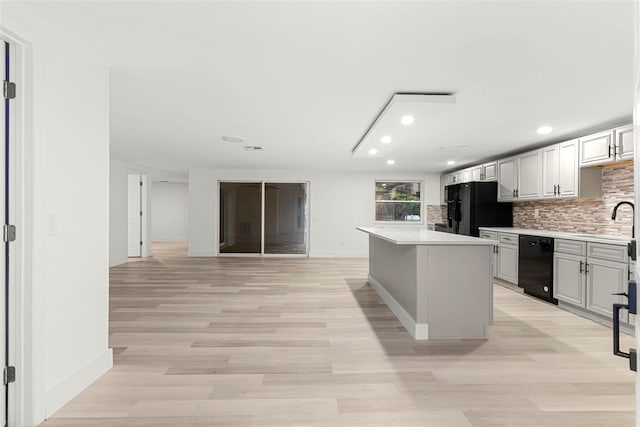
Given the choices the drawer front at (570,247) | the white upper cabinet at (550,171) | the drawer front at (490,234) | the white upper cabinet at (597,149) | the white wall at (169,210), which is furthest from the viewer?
the white wall at (169,210)

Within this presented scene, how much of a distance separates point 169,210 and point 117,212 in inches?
195

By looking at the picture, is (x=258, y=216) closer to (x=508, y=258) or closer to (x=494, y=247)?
(x=494, y=247)

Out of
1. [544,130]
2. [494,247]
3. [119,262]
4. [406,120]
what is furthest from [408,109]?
[119,262]

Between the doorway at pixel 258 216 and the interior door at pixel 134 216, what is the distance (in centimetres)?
194

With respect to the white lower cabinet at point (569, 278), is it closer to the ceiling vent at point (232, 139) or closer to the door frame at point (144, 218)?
the ceiling vent at point (232, 139)

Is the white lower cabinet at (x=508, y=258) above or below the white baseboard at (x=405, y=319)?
above

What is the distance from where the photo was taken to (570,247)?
12.9 feet

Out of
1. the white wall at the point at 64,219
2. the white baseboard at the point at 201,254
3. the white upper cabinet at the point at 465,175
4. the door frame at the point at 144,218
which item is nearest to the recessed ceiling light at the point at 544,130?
the white upper cabinet at the point at 465,175

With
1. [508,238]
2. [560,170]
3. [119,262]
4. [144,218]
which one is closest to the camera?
[560,170]

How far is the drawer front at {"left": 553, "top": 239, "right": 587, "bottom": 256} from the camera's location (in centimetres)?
376

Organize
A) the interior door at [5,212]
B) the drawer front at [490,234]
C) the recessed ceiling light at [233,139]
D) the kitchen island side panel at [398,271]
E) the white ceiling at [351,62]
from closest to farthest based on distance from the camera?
the interior door at [5,212], the white ceiling at [351,62], the kitchen island side panel at [398,271], the recessed ceiling light at [233,139], the drawer front at [490,234]

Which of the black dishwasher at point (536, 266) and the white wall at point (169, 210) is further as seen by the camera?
the white wall at point (169, 210)

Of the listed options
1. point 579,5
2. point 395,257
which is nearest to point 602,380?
point 395,257

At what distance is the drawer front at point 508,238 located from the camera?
494 cm
